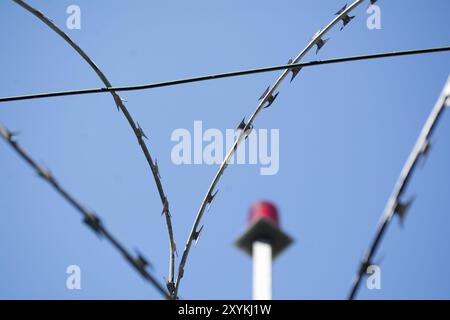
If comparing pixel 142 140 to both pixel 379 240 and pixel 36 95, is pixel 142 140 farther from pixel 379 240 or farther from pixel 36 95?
pixel 379 240

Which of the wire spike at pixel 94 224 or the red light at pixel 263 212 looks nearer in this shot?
the red light at pixel 263 212

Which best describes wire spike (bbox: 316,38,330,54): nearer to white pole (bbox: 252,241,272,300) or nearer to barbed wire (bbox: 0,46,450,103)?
barbed wire (bbox: 0,46,450,103)

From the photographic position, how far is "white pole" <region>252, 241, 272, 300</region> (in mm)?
3111

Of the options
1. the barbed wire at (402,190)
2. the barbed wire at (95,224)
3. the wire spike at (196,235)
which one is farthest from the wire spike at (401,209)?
the wire spike at (196,235)

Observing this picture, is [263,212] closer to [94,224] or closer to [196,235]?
[94,224]

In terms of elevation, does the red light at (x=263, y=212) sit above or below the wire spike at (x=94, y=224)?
below

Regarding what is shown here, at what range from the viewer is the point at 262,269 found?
3.11 meters

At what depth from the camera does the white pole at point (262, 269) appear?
3111 millimetres

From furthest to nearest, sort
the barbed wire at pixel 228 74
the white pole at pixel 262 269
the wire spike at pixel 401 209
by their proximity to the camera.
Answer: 1. the barbed wire at pixel 228 74
2. the wire spike at pixel 401 209
3. the white pole at pixel 262 269

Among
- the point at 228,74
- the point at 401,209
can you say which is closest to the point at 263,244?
the point at 401,209

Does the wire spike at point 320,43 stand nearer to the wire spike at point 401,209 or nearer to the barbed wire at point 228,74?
the barbed wire at point 228,74
